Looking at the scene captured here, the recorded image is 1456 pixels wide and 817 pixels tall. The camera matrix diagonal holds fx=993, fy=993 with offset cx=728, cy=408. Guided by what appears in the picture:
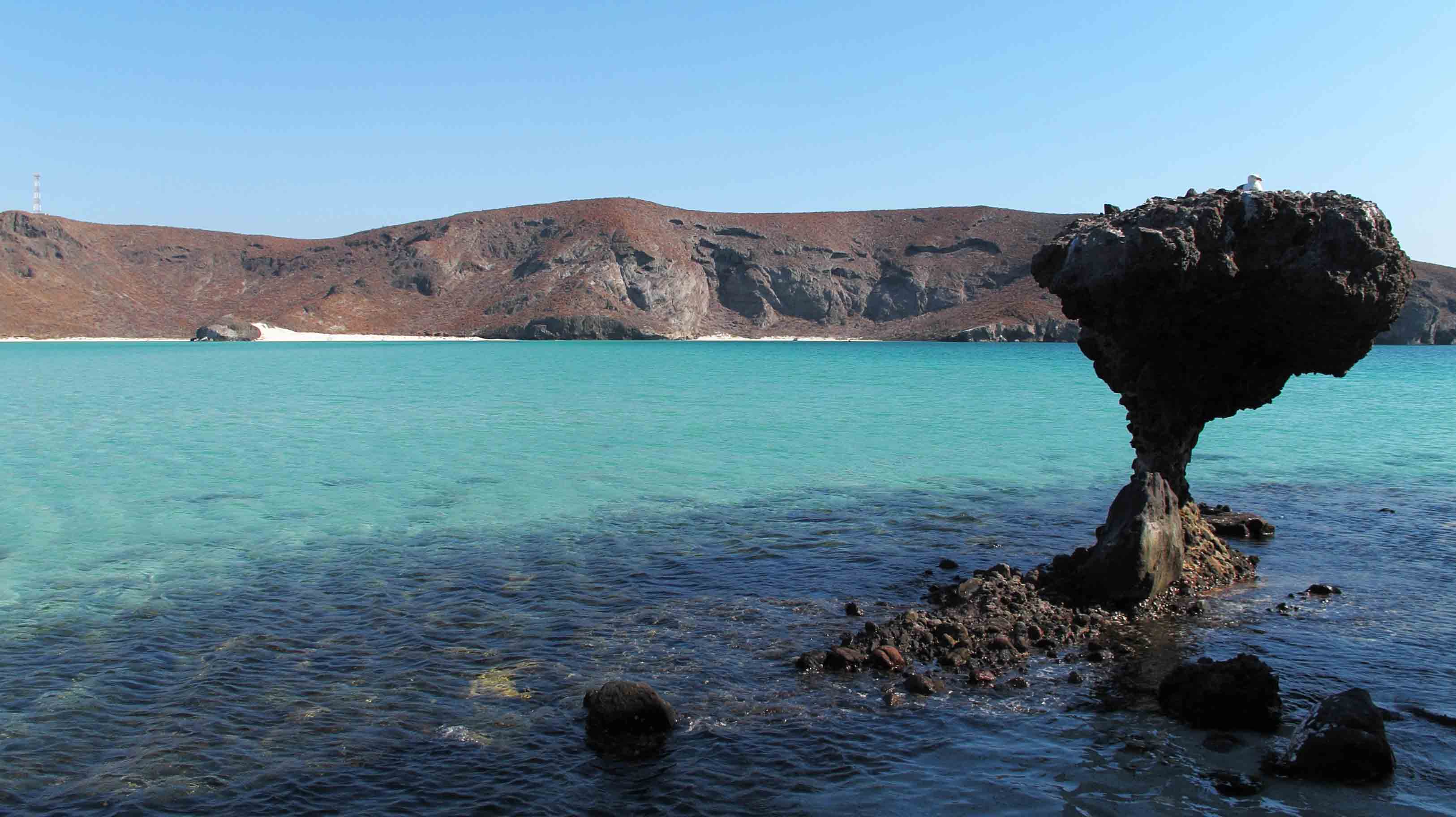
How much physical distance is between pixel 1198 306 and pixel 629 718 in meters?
8.82

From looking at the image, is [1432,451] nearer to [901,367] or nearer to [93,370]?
[901,367]

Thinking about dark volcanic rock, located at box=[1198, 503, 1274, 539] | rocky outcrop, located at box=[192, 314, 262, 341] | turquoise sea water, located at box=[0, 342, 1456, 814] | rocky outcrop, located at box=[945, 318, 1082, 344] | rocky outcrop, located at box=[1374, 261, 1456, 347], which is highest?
rocky outcrop, located at box=[1374, 261, 1456, 347]

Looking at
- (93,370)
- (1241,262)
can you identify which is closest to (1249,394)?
(1241,262)

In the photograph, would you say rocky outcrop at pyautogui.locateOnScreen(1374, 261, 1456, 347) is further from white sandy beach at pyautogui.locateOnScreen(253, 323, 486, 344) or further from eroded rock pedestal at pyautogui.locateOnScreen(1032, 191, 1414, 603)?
eroded rock pedestal at pyautogui.locateOnScreen(1032, 191, 1414, 603)

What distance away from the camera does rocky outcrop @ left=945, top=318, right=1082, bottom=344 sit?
12569 centimetres

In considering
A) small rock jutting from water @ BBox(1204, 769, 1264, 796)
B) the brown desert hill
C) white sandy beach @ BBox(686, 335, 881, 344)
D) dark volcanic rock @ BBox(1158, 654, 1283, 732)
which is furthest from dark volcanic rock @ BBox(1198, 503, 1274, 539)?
white sandy beach @ BBox(686, 335, 881, 344)

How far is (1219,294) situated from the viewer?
12148 millimetres

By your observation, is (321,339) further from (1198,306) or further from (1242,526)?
(1198,306)

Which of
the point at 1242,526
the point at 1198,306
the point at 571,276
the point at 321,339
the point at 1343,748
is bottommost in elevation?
the point at 1343,748

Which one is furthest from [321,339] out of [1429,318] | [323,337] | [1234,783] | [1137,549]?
[1429,318]

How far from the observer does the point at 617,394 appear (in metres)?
44.2

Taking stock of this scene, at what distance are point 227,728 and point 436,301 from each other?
474ft

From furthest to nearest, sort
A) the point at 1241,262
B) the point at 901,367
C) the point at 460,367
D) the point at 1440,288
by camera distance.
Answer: the point at 1440,288 → the point at 901,367 → the point at 460,367 → the point at 1241,262

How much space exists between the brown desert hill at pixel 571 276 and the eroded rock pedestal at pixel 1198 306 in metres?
117
